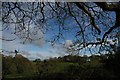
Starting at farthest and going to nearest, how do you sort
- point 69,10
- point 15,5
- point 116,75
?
point 116,75 < point 69,10 < point 15,5

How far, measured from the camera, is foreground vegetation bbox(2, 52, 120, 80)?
17.8 ft

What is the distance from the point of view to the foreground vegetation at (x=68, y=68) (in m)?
5.43

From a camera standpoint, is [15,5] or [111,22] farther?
[111,22]

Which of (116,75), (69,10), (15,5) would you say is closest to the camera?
(15,5)

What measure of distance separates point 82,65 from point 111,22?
3.47ft

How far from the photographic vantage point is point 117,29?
536 centimetres

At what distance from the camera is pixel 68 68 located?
19.8 ft

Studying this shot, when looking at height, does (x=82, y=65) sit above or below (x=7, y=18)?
below

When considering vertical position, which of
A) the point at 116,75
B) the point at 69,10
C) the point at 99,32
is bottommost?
the point at 116,75

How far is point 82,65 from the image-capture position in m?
5.90

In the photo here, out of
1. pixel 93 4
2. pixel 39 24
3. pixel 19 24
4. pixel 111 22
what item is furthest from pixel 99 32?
pixel 19 24

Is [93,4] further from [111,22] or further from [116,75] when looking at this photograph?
[116,75]

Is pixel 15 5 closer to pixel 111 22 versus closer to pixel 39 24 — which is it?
pixel 39 24

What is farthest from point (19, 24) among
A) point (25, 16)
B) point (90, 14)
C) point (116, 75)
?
point (116, 75)
